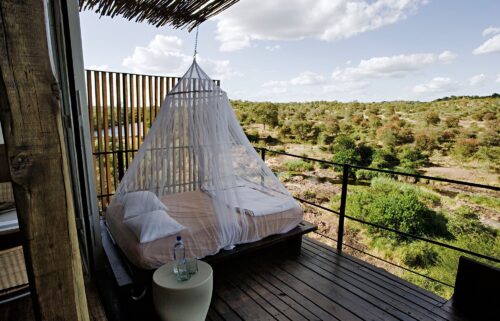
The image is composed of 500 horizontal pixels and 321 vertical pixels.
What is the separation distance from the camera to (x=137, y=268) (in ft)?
7.17

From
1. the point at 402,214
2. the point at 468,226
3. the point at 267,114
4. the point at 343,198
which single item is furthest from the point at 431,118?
the point at 343,198

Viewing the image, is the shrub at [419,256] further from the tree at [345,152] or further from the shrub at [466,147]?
the shrub at [466,147]

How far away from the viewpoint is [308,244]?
328 centimetres

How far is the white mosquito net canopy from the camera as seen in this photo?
2.83 m

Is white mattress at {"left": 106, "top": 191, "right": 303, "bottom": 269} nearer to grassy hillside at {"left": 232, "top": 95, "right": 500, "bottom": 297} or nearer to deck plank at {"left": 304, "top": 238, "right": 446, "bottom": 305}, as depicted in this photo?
deck plank at {"left": 304, "top": 238, "right": 446, "bottom": 305}

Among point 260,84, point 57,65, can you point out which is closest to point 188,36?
point 57,65

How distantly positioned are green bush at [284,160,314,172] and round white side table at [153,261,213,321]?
890 centimetres

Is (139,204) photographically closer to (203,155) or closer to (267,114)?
(203,155)

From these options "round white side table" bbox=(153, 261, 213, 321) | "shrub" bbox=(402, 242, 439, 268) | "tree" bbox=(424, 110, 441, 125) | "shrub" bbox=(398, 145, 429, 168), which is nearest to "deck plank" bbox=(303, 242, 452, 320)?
"round white side table" bbox=(153, 261, 213, 321)

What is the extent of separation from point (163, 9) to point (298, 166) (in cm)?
863

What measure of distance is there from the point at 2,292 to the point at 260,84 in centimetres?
1037

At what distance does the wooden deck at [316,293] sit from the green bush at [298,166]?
7.83m

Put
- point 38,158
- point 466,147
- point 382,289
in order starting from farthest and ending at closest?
1. point 466,147
2. point 382,289
3. point 38,158

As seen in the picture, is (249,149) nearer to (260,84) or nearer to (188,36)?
(188,36)
